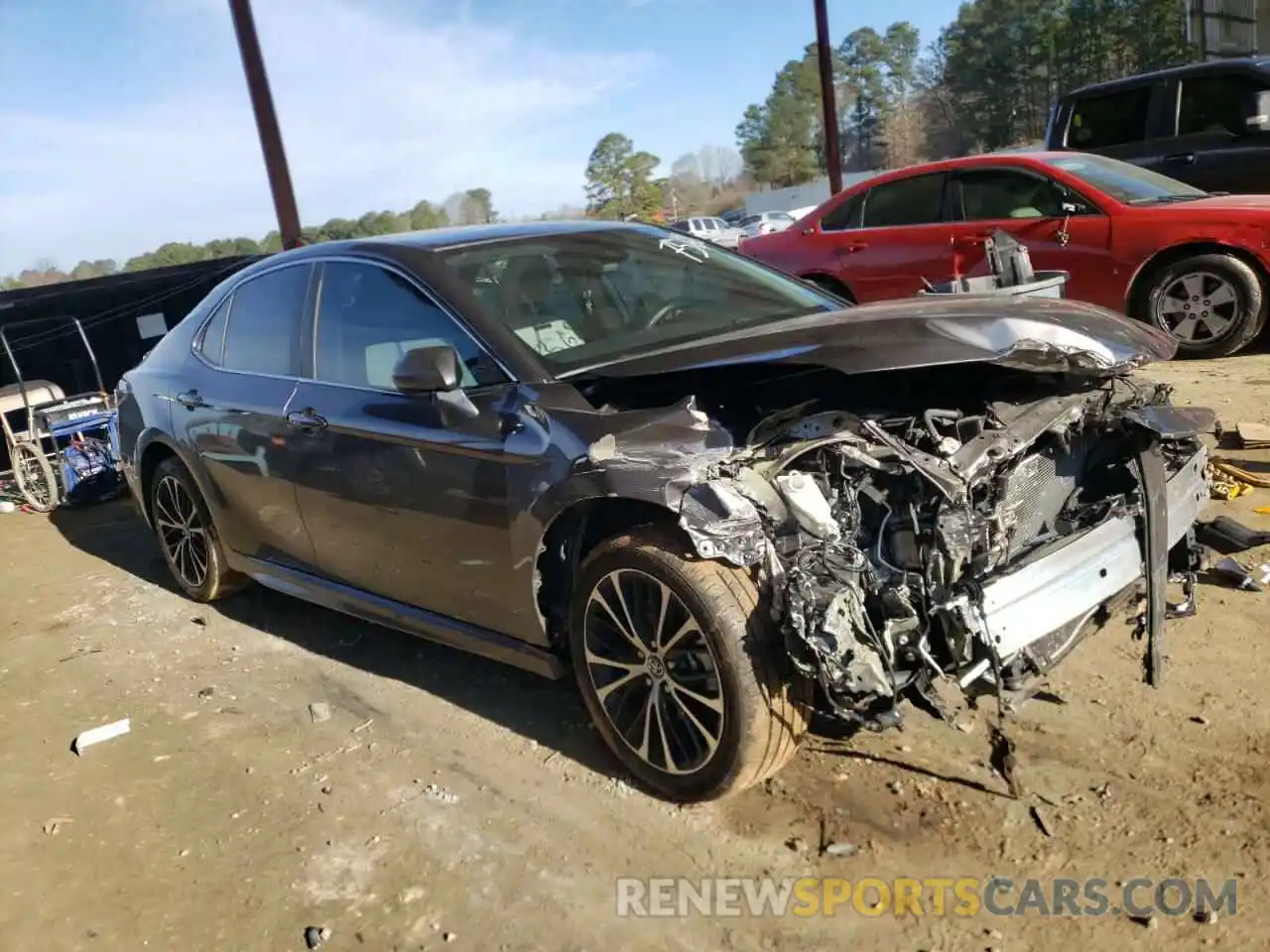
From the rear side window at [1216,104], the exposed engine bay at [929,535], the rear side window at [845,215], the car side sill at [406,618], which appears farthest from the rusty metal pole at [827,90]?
the exposed engine bay at [929,535]

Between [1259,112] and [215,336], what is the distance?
8636mm

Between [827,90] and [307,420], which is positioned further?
[827,90]

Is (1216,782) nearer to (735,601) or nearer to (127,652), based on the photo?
(735,601)

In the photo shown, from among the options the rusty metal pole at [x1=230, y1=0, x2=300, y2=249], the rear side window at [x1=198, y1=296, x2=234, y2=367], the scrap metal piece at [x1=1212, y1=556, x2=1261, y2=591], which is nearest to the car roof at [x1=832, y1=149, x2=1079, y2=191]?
the scrap metal piece at [x1=1212, y1=556, x2=1261, y2=591]

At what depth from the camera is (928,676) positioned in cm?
275

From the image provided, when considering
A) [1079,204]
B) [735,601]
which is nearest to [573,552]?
[735,601]

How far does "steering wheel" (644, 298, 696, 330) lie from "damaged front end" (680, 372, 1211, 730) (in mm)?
834

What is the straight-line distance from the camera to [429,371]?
10.6ft

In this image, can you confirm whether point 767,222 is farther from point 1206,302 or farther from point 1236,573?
point 1236,573

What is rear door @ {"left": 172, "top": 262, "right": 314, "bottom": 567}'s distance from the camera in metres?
4.20

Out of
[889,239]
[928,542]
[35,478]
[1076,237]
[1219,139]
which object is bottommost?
[35,478]

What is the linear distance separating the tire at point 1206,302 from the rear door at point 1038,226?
27 centimetres

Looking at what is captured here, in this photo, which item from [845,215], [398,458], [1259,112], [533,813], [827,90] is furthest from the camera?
[827,90]

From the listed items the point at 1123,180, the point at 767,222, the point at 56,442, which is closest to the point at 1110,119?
the point at 1123,180
